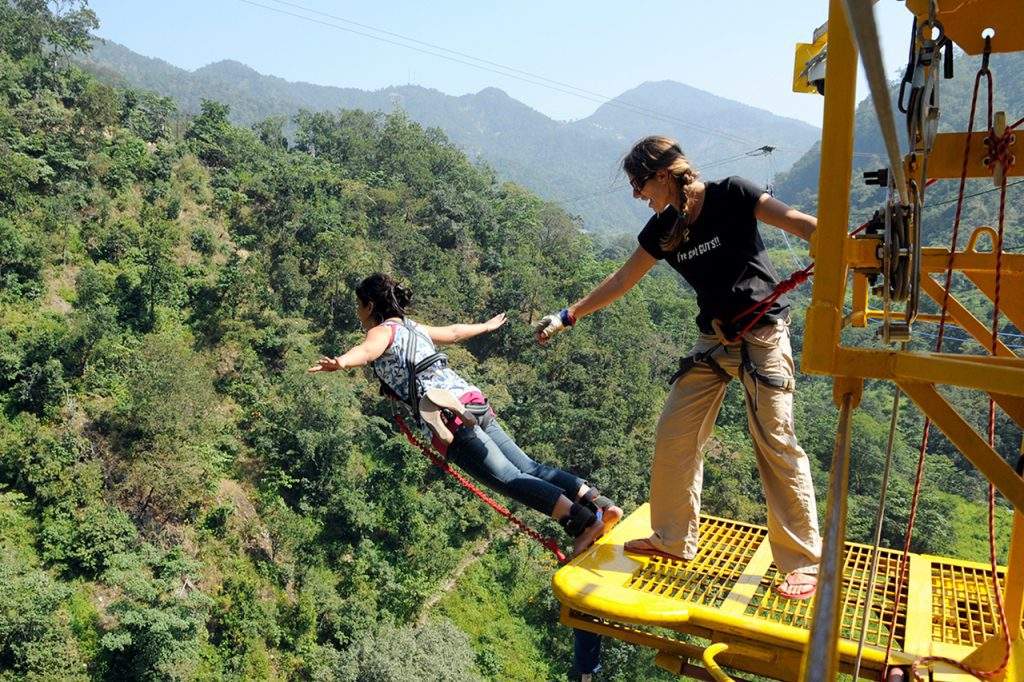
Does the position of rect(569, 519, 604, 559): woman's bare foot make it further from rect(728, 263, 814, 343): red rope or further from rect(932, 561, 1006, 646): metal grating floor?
rect(932, 561, 1006, 646): metal grating floor

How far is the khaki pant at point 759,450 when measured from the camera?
2801mm

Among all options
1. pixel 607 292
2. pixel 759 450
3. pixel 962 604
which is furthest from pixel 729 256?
pixel 962 604

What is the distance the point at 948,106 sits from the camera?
9794 cm

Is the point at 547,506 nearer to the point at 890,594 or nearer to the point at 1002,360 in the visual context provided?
the point at 890,594

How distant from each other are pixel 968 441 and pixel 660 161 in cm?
145

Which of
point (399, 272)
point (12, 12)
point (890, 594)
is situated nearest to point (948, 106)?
point (399, 272)

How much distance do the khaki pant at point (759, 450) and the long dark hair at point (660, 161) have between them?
58 centimetres

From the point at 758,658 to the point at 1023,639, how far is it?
2.44 ft

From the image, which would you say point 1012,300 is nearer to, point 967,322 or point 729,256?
point 967,322

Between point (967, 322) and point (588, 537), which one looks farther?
point (588, 537)

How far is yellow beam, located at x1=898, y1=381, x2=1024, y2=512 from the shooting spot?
146cm

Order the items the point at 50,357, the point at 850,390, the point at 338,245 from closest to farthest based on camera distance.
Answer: the point at 850,390
the point at 50,357
the point at 338,245

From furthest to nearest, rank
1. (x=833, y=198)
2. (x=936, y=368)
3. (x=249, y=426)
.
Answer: (x=249, y=426)
(x=833, y=198)
(x=936, y=368)

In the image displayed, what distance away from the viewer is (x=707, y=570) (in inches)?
119
